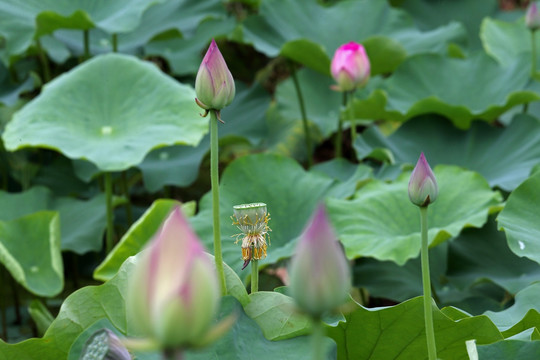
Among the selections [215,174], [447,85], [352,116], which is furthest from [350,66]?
[215,174]

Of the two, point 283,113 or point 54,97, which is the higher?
point 54,97

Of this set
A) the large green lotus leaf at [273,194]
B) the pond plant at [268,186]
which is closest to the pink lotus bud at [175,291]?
the pond plant at [268,186]

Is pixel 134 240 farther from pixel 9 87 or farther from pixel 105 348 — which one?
pixel 9 87

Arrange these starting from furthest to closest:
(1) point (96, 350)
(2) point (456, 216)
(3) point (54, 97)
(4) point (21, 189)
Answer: (4) point (21, 189) < (3) point (54, 97) < (2) point (456, 216) < (1) point (96, 350)

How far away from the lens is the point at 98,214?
6.93 ft

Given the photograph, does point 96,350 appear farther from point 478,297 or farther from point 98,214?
point 98,214

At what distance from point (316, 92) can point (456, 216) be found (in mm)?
1200

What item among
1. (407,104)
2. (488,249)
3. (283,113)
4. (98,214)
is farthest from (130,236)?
(283,113)

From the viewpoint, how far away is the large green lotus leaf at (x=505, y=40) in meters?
2.62

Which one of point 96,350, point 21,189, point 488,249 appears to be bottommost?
point 21,189

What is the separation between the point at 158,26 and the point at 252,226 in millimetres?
1904

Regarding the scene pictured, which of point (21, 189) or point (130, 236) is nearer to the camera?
point (130, 236)

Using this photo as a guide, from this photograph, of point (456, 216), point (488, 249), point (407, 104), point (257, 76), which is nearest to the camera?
point (456, 216)

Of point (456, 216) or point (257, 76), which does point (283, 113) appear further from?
point (456, 216)
